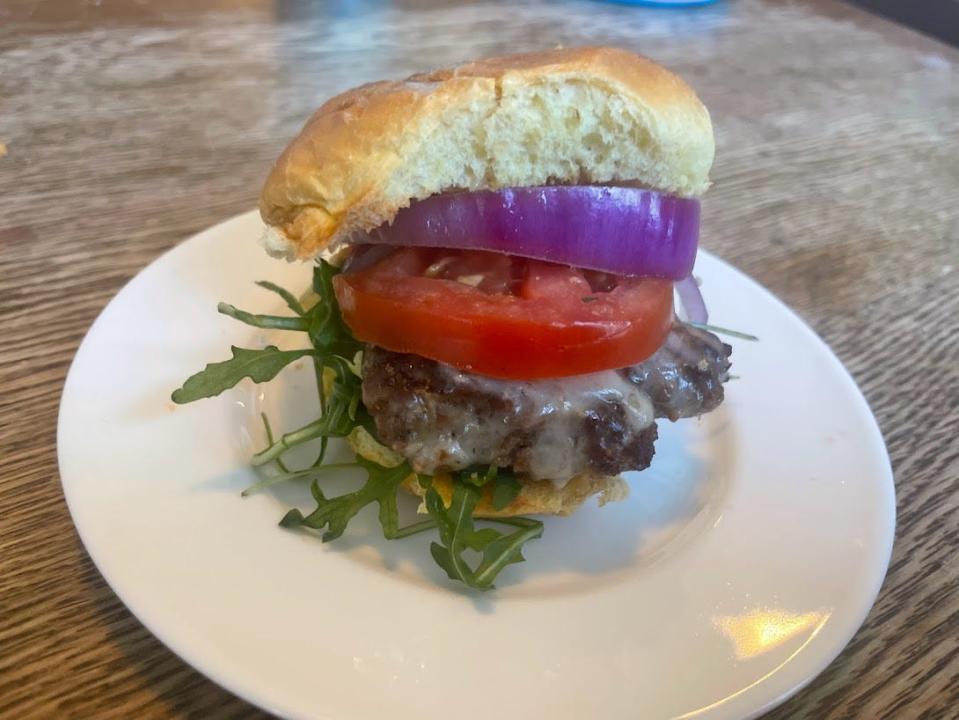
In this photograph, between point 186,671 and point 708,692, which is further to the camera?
point 186,671

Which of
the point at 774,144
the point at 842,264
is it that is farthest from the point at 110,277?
the point at 774,144

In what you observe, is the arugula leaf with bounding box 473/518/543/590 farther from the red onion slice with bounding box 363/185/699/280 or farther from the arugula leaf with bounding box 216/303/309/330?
the arugula leaf with bounding box 216/303/309/330

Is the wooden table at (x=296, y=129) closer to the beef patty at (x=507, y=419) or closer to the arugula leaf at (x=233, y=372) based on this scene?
the arugula leaf at (x=233, y=372)

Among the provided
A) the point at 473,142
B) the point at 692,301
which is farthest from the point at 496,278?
the point at 692,301

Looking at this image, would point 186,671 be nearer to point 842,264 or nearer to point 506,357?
point 506,357

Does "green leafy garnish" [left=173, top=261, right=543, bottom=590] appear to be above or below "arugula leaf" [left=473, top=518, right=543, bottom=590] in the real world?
above

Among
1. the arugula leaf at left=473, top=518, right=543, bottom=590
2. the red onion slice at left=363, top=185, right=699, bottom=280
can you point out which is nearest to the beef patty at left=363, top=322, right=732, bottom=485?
the arugula leaf at left=473, top=518, right=543, bottom=590

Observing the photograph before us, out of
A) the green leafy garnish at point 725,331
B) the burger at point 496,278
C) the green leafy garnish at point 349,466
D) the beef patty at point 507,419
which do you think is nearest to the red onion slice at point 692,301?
the green leafy garnish at point 725,331
